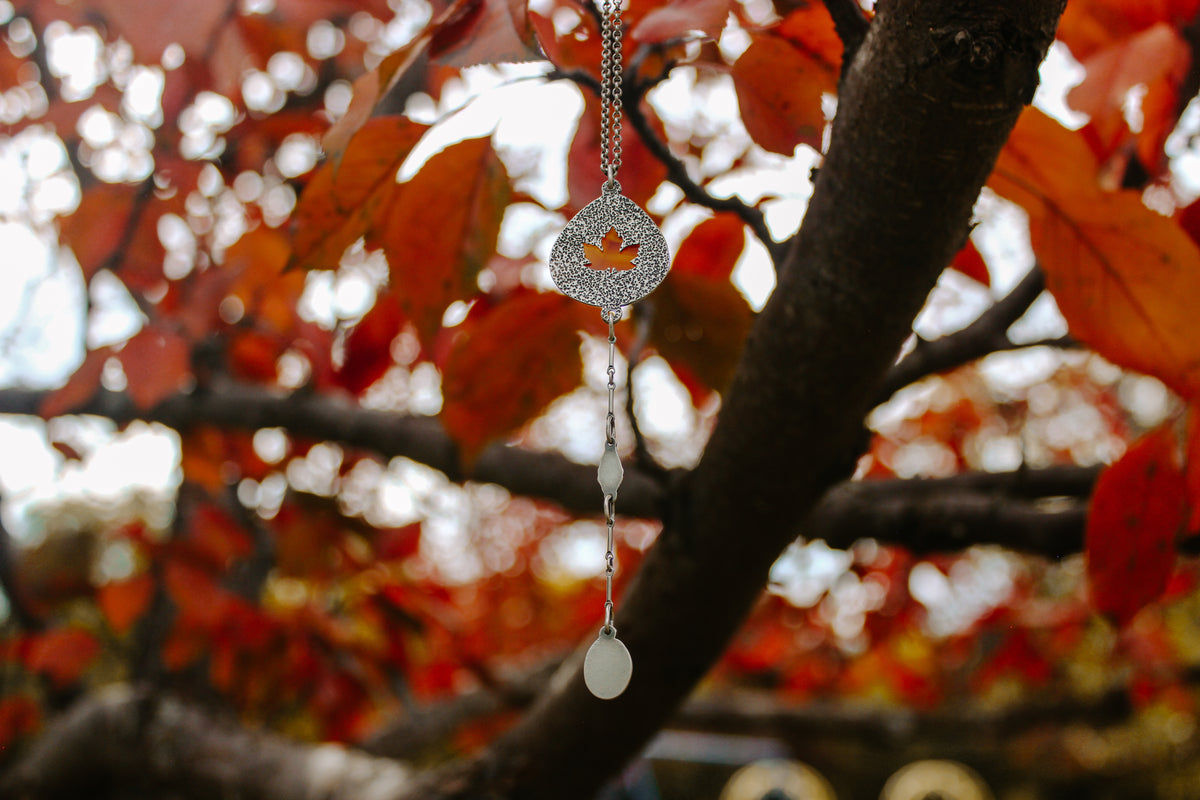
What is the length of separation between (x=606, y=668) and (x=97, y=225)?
0.88 m

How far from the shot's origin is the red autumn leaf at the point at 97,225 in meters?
0.93

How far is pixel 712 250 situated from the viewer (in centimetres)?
67

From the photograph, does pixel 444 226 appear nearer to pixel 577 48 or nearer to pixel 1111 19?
pixel 577 48

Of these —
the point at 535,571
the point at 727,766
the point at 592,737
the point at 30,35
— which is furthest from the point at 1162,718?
the point at 30,35

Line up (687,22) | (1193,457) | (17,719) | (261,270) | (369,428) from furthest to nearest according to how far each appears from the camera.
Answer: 1. (17,719)
2. (369,428)
3. (261,270)
4. (1193,457)
5. (687,22)

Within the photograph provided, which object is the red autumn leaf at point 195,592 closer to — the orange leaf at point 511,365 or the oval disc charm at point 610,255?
the orange leaf at point 511,365

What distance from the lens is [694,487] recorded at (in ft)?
1.98

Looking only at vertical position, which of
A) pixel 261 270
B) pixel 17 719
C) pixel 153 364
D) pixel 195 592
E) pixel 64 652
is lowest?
pixel 17 719

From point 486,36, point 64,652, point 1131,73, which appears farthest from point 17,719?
point 1131,73

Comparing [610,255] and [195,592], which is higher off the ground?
[610,255]

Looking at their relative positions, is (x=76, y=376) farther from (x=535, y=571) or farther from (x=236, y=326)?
(x=535, y=571)

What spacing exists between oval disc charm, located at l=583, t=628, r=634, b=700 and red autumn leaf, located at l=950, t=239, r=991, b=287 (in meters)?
0.40

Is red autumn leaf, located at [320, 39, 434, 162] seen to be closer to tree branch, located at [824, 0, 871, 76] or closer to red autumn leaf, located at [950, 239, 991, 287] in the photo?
tree branch, located at [824, 0, 871, 76]

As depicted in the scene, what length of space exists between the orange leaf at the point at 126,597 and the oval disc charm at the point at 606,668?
121 centimetres
